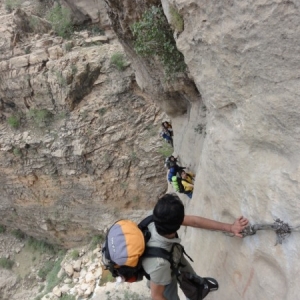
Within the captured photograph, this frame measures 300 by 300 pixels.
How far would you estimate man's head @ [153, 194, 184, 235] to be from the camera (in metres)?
2.34

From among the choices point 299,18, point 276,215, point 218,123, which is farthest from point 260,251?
point 299,18

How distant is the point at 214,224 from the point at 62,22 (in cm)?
1046

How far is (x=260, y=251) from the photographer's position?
273 centimetres

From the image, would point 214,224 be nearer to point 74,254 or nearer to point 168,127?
point 168,127

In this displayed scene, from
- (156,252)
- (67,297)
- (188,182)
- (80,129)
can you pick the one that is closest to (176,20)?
(156,252)

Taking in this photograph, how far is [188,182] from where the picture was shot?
19.2 ft

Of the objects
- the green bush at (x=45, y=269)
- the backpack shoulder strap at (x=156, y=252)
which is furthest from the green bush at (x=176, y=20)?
the green bush at (x=45, y=269)

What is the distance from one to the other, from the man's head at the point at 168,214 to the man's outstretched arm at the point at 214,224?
467mm

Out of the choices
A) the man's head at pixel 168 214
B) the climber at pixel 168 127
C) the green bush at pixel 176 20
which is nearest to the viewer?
the man's head at pixel 168 214

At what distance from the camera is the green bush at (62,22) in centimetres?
1130

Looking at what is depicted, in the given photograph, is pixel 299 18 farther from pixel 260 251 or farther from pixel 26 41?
pixel 26 41

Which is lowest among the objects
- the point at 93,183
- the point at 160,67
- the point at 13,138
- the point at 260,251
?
the point at 93,183

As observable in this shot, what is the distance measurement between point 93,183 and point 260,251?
28.3 ft

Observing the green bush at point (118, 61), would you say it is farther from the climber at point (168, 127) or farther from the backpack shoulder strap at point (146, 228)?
the backpack shoulder strap at point (146, 228)
